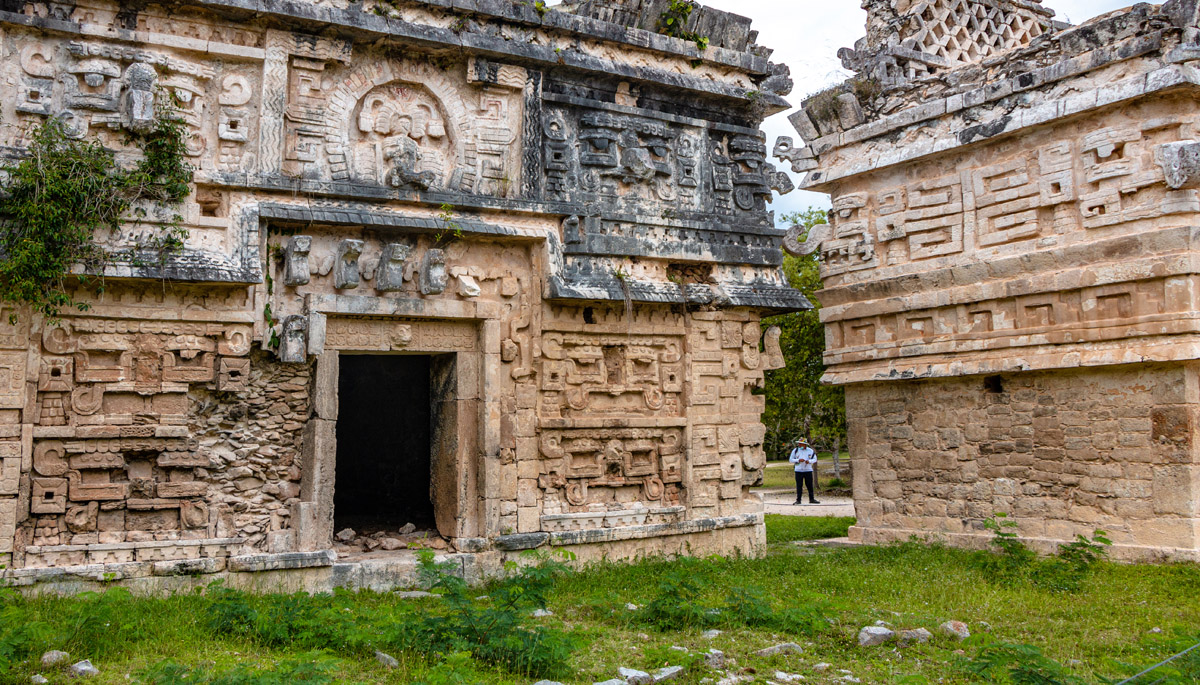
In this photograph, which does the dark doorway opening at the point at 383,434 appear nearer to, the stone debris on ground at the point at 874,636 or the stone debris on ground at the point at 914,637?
the stone debris on ground at the point at 874,636

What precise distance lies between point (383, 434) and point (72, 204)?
5.32 metres

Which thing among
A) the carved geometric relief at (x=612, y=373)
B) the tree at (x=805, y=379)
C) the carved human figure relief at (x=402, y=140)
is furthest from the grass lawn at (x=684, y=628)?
the tree at (x=805, y=379)

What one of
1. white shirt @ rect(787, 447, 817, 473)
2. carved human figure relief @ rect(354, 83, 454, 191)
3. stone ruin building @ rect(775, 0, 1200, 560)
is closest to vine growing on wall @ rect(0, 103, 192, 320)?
carved human figure relief @ rect(354, 83, 454, 191)

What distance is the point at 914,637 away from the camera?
228 inches

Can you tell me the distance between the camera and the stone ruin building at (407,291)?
6574 millimetres

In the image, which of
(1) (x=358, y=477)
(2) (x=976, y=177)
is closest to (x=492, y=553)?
(1) (x=358, y=477)

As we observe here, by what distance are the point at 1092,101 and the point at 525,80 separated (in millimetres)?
5239

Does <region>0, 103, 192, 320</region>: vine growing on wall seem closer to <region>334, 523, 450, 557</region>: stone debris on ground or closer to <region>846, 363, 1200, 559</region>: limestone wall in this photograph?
<region>334, 523, 450, 557</region>: stone debris on ground

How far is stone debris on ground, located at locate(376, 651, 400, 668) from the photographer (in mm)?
5004

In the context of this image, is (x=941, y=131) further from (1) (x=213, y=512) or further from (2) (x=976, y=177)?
(1) (x=213, y=512)

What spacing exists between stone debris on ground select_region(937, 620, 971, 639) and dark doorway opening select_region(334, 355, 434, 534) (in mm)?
5981

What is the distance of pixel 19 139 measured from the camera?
647 cm

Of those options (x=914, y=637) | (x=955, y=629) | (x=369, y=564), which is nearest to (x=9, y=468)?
(x=369, y=564)

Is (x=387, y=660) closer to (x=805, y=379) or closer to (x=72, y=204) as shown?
(x=72, y=204)
